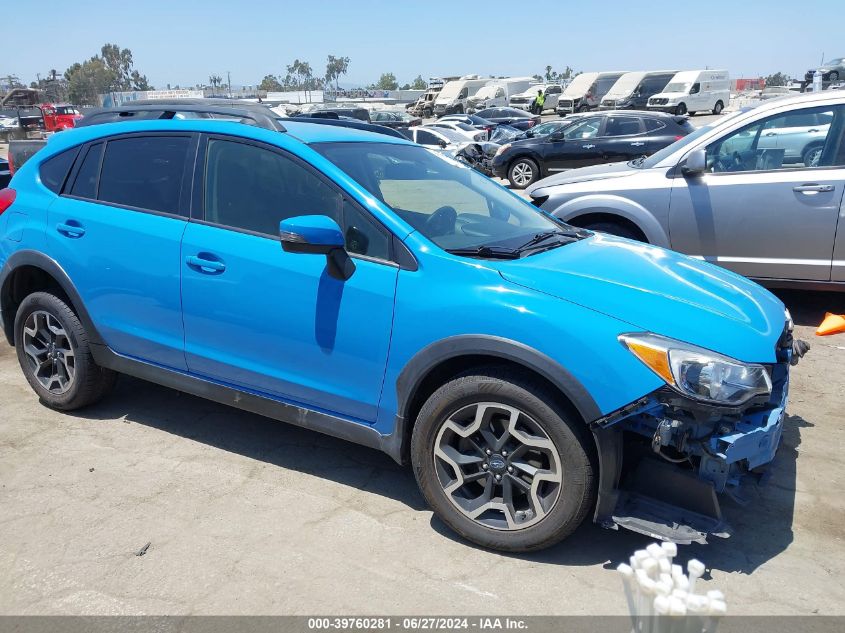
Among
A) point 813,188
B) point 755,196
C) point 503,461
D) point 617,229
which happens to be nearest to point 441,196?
point 503,461

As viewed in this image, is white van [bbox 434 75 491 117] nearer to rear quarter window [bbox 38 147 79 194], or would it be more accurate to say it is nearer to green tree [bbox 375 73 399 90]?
rear quarter window [bbox 38 147 79 194]

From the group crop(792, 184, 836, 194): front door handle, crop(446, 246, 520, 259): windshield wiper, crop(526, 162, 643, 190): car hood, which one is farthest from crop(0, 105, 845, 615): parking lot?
crop(526, 162, 643, 190): car hood

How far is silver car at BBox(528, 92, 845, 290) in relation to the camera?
599 centimetres

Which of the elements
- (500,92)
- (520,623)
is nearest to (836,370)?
(520,623)

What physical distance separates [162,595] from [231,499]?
30.4 inches

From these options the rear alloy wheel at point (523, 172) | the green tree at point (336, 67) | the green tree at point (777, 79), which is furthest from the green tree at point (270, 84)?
the rear alloy wheel at point (523, 172)

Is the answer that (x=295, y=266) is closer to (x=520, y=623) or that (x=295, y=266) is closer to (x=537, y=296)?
(x=537, y=296)

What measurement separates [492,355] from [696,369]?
781mm

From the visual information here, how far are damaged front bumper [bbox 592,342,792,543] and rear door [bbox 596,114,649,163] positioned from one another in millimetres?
13061

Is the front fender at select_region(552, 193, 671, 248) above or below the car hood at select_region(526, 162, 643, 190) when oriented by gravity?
below

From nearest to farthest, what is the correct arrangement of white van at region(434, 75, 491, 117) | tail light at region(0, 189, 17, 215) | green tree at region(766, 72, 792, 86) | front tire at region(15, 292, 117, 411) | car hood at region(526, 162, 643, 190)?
front tire at region(15, 292, 117, 411)
tail light at region(0, 189, 17, 215)
car hood at region(526, 162, 643, 190)
white van at region(434, 75, 491, 117)
green tree at region(766, 72, 792, 86)

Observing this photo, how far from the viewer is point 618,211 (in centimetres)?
664

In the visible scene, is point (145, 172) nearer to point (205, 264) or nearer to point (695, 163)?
point (205, 264)

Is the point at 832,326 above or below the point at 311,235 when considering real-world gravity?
below
